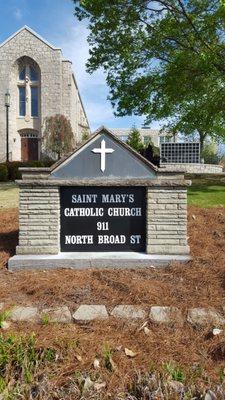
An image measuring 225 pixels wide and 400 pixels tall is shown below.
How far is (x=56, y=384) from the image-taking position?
262 centimetres

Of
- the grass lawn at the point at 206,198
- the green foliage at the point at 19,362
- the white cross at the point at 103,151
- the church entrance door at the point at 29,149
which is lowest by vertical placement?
the green foliage at the point at 19,362

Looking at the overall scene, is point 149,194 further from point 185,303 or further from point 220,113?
point 220,113

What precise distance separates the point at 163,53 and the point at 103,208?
513 inches

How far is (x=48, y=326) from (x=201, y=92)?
599 inches

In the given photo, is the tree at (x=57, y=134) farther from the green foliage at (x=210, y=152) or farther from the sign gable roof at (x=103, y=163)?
the sign gable roof at (x=103, y=163)

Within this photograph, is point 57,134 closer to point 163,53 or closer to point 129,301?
point 163,53

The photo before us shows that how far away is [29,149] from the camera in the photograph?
3722 cm

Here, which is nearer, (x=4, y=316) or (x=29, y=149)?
(x=4, y=316)

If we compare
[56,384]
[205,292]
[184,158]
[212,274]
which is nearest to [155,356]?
[56,384]

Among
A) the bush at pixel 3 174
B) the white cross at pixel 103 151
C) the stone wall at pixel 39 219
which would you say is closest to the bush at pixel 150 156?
the bush at pixel 3 174

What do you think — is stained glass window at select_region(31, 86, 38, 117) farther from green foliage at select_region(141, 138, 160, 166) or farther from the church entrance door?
green foliage at select_region(141, 138, 160, 166)

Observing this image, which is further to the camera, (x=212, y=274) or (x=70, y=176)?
(x=70, y=176)

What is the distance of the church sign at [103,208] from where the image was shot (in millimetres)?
5402

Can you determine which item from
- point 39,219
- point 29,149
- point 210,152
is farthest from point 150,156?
point 210,152
